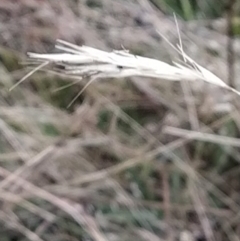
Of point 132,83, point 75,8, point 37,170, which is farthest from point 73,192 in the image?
point 75,8

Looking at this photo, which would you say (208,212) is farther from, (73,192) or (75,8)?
(75,8)

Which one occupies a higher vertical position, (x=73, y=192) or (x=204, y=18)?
(x=204, y=18)

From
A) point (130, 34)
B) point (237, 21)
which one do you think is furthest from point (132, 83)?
point (237, 21)

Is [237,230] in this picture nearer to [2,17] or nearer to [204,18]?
[204,18]

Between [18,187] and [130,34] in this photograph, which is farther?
[130,34]

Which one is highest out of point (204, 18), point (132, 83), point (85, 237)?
point (204, 18)

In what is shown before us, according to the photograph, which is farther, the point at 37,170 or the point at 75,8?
the point at 75,8
